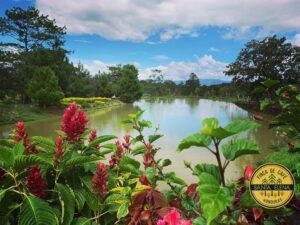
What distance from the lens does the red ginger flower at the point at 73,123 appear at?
1288 millimetres

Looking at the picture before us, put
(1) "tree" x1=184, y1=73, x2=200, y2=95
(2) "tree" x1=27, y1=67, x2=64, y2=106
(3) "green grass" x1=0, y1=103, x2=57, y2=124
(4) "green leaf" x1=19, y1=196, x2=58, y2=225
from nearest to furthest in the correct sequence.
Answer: (4) "green leaf" x1=19, y1=196, x2=58, y2=225 < (3) "green grass" x1=0, y1=103, x2=57, y2=124 < (2) "tree" x1=27, y1=67, x2=64, y2=106 < (1) "tree" x1=184, y1=73, x2=200, y2=95

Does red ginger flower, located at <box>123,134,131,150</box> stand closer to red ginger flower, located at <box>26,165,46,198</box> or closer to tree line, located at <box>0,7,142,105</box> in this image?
red ginger flower, located at <box>26,165,46,198</box>

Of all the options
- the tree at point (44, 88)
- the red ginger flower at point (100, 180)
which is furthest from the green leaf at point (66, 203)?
the tree at point (44, 88)

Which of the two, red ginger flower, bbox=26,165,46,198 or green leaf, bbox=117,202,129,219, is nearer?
green leaf, bbox=117,202,129,219

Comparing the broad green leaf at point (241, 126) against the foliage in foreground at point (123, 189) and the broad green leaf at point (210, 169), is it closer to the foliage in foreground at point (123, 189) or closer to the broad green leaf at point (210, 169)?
the foliage in foreground at point (123, 189)

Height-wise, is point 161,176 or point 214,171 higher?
point 214,171

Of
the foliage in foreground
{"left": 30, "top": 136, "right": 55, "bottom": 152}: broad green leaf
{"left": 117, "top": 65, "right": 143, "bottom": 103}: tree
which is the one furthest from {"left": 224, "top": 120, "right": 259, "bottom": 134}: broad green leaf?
{"left": 117, "top": 65, "right": 143, "bottom": 103}: tree

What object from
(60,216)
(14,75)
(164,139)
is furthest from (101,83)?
(60,216)

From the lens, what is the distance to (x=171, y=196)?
0.94 meters

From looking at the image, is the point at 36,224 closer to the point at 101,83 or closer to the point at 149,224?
the point at 149,224

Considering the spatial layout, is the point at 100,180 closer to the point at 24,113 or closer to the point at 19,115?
the point at 19,115

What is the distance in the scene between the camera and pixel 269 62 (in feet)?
77.6

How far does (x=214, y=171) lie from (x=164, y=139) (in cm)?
808

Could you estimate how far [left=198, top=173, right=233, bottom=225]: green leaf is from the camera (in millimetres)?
514
